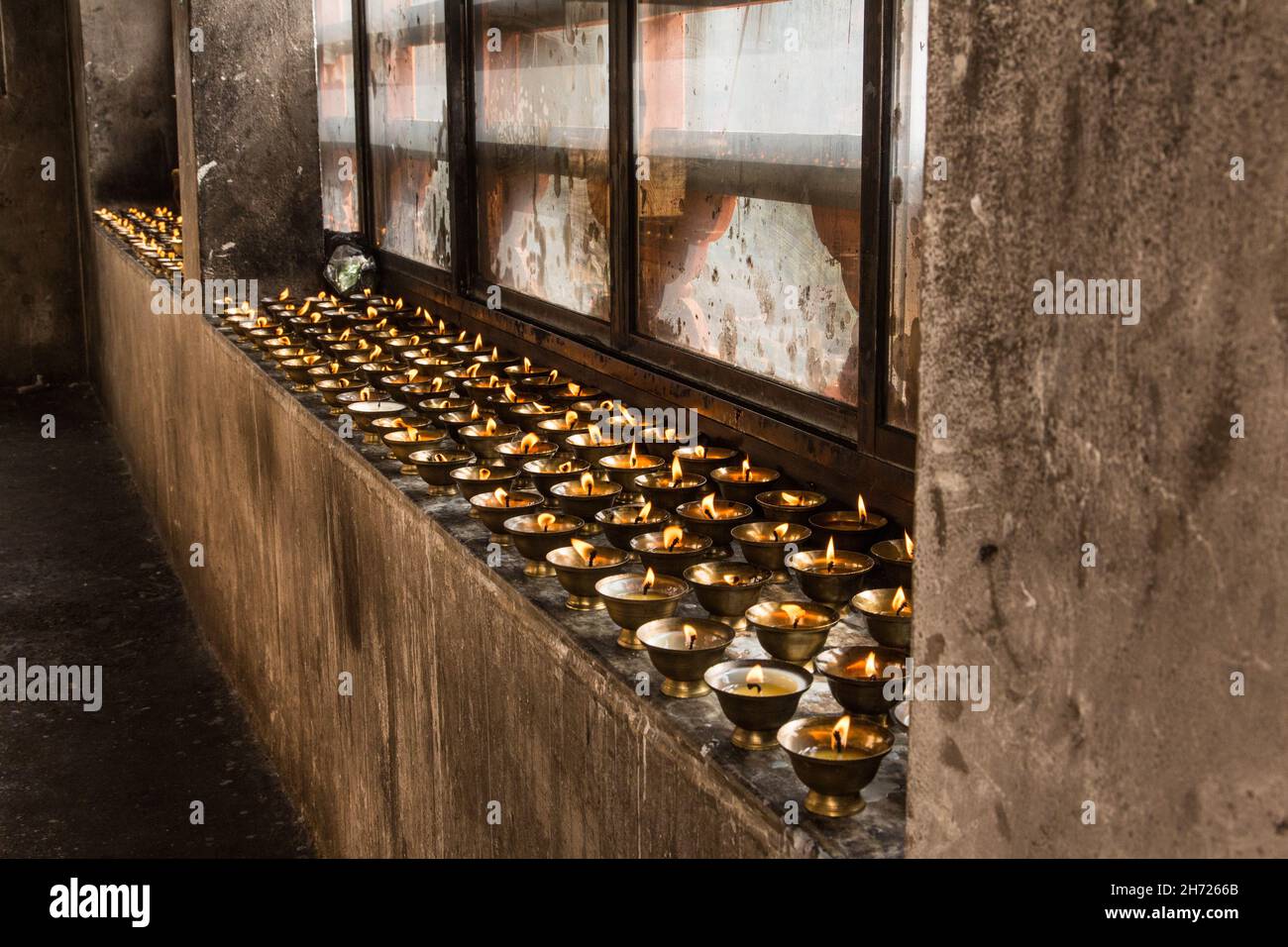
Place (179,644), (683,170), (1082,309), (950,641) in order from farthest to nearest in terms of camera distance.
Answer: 1. (179,644)
2. (683,170)
3. (950,641)
4. (1082,309)

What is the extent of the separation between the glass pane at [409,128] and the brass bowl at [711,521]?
414 centimetres

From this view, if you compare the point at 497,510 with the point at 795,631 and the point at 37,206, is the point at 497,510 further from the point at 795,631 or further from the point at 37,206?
the point at 37,206

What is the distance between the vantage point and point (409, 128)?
7879mm

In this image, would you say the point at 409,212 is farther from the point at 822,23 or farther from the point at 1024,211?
the point at 1024,211

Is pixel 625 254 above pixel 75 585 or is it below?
above

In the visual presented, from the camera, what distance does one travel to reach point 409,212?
8008mm

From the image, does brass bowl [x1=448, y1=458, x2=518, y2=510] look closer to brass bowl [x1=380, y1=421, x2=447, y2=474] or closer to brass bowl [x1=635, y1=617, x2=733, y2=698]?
brass bowl [x1=380, y1=421, x2=447, y2=474]

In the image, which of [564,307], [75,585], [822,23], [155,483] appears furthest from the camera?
[155,483]

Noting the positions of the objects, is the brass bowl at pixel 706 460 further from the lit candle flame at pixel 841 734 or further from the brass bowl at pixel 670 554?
the lit candle flame at pixel 841 734

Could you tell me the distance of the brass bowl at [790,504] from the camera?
334 centimetres

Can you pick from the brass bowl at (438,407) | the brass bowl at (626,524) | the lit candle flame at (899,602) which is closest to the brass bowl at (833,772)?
the lit candle flame at (899,602)

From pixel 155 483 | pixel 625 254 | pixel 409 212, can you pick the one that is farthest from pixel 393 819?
pixel 155 483

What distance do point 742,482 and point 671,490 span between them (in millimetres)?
283

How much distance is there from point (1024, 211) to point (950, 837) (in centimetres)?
78
